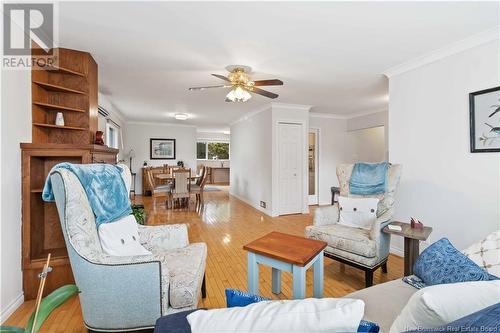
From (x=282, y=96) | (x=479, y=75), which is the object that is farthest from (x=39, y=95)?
(x=479, y=75)

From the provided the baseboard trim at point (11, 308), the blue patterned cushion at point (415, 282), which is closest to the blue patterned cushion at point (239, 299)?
the blue patterned cushion at point (415, 282)

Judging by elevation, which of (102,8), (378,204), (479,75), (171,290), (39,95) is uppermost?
(102,8)

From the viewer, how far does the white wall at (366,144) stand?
6.61 meters

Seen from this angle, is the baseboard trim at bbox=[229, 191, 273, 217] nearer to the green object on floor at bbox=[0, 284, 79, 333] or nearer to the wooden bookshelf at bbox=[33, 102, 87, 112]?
the wooden bookshelf at bbox=[33, 102, 87, 112]

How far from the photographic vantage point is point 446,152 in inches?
101

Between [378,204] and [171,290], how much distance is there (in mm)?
2159

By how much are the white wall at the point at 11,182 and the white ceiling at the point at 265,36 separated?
687 mm

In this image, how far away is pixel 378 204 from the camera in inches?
99.7

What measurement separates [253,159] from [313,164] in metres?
1.60

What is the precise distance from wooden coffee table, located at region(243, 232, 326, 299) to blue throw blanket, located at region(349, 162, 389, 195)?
1124 millimetres

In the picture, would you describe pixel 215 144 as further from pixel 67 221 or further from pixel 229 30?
pixel 67 221

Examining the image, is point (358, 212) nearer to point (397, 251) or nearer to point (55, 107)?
point (397, 251)

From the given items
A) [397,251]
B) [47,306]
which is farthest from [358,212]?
[47,306]

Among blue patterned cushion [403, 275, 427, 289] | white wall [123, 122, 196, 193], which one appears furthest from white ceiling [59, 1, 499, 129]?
white wall [123, 122, 196, 193]
